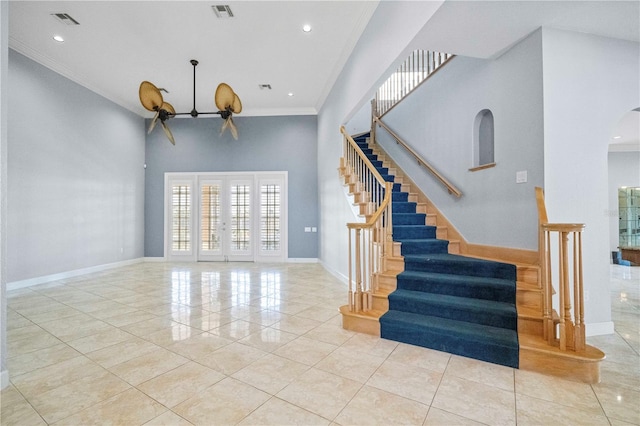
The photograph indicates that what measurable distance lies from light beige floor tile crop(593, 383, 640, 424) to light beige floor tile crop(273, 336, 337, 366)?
2017 millimetres

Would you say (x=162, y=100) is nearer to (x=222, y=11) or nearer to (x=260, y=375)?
(x=222, y=11)

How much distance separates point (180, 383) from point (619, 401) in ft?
10.4

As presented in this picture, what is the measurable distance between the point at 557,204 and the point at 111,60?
24.4 ft

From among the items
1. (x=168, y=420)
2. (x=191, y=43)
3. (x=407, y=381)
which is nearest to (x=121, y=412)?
(x=168, y=420)

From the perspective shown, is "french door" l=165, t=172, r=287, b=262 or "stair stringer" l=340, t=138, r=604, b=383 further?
"french door" l=165, t=172, r=287, b=262

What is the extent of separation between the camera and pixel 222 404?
6.72 feet

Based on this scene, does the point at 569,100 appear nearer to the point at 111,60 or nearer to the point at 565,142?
the point at 565,142

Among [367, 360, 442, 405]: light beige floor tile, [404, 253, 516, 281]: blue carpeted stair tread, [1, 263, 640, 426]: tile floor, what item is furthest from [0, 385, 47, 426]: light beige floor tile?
[404, 253, 516, 281]: blue carpeted stair tread

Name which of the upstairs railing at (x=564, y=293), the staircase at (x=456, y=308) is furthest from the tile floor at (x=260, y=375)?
the upstairs railing at (x=564, y=293)

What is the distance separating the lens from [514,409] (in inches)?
78.4

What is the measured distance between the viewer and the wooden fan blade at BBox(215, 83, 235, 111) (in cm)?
420

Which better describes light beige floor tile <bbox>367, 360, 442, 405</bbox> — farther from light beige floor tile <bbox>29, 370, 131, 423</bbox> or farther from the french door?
the french door

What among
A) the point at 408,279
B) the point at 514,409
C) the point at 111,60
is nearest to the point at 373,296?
the point at 408,279

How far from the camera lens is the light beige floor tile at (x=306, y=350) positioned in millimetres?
2699
